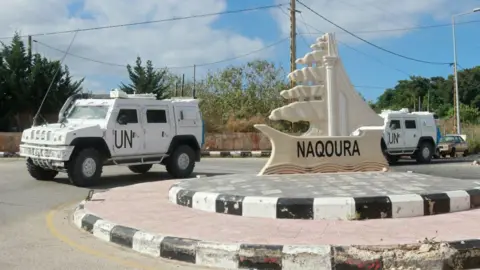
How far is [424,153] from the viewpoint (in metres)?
21.8

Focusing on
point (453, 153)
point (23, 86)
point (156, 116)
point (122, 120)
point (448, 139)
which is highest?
point (23, 86)

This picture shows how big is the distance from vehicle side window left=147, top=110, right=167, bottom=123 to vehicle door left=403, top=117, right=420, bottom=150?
1112cm

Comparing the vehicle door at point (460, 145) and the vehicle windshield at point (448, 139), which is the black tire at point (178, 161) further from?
the vehicle door at point (460, 145)

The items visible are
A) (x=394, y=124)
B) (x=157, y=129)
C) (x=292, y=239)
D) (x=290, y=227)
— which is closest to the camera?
(x=292, y=239)

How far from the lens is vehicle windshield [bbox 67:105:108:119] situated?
13.2 metres

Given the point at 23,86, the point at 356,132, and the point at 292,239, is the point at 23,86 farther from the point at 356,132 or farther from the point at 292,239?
the point at 292,239

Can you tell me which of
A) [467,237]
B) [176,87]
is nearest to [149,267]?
[467,237]

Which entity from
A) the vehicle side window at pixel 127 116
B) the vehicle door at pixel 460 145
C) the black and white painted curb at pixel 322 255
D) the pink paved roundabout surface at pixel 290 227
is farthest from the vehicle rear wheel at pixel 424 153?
the black and white painted curb at pixel 322 255

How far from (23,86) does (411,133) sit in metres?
25.5

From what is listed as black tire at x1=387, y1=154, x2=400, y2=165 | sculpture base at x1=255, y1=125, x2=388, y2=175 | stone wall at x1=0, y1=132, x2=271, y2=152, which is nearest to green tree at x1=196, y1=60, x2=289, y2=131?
stone wall at x1=0, y1=132, x2=271, y2=152

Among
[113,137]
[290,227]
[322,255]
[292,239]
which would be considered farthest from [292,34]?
[322,255]

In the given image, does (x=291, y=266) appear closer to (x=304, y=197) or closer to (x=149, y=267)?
(x=149, y=267)

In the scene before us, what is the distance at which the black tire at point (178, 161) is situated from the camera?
14.5 metres

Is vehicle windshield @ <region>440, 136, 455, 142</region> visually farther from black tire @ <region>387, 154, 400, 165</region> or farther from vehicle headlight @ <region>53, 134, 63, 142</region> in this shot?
vehicle headlight @ <region>53, 134, 63, 142</region>
